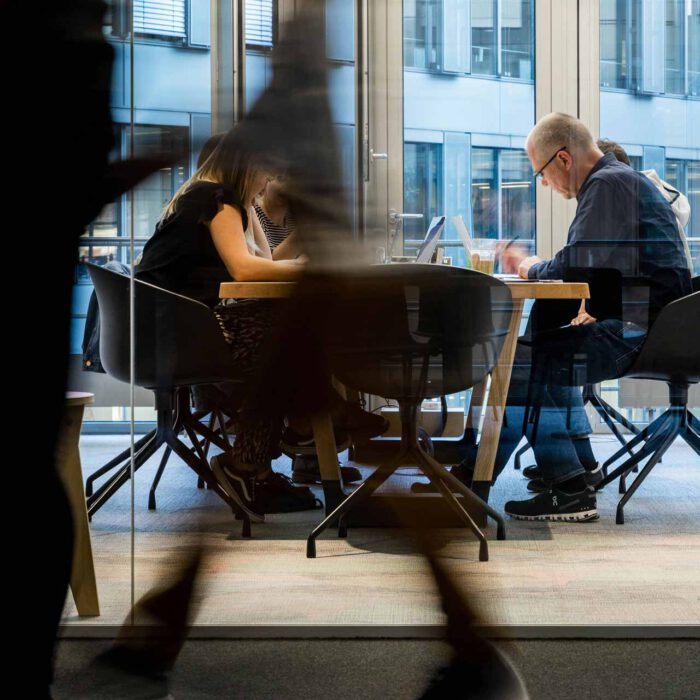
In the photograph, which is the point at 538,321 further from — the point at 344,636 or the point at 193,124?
the point at 193,124

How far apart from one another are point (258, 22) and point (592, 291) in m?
1.13

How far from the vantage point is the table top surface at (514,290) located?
1.93 feet

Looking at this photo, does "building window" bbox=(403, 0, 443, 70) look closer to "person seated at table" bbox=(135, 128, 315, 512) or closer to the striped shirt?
"person seated at table" bbox=(135, 128, 315, 512)

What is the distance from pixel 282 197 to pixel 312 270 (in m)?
0.05

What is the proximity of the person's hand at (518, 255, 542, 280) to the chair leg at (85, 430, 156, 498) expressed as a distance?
665 millimetres

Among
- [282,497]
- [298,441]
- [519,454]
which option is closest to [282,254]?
[298,441]

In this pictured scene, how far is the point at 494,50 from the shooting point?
1498 mm

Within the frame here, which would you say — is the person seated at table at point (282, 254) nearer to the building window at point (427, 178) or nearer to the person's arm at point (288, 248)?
the person's arm at point (288, 248)

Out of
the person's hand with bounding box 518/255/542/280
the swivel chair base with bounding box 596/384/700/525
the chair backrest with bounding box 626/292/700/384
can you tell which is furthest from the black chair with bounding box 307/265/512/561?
the swivel chair base with bounding box 596/384/700/525

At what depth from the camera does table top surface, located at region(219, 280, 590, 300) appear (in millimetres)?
589

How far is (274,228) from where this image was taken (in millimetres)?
573

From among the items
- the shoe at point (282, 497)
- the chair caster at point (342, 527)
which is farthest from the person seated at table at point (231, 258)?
the chair caster at point (342, 527)

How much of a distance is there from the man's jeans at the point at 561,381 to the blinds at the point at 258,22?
933 millimetres

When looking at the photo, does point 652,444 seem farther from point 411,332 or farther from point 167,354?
point 411,332
